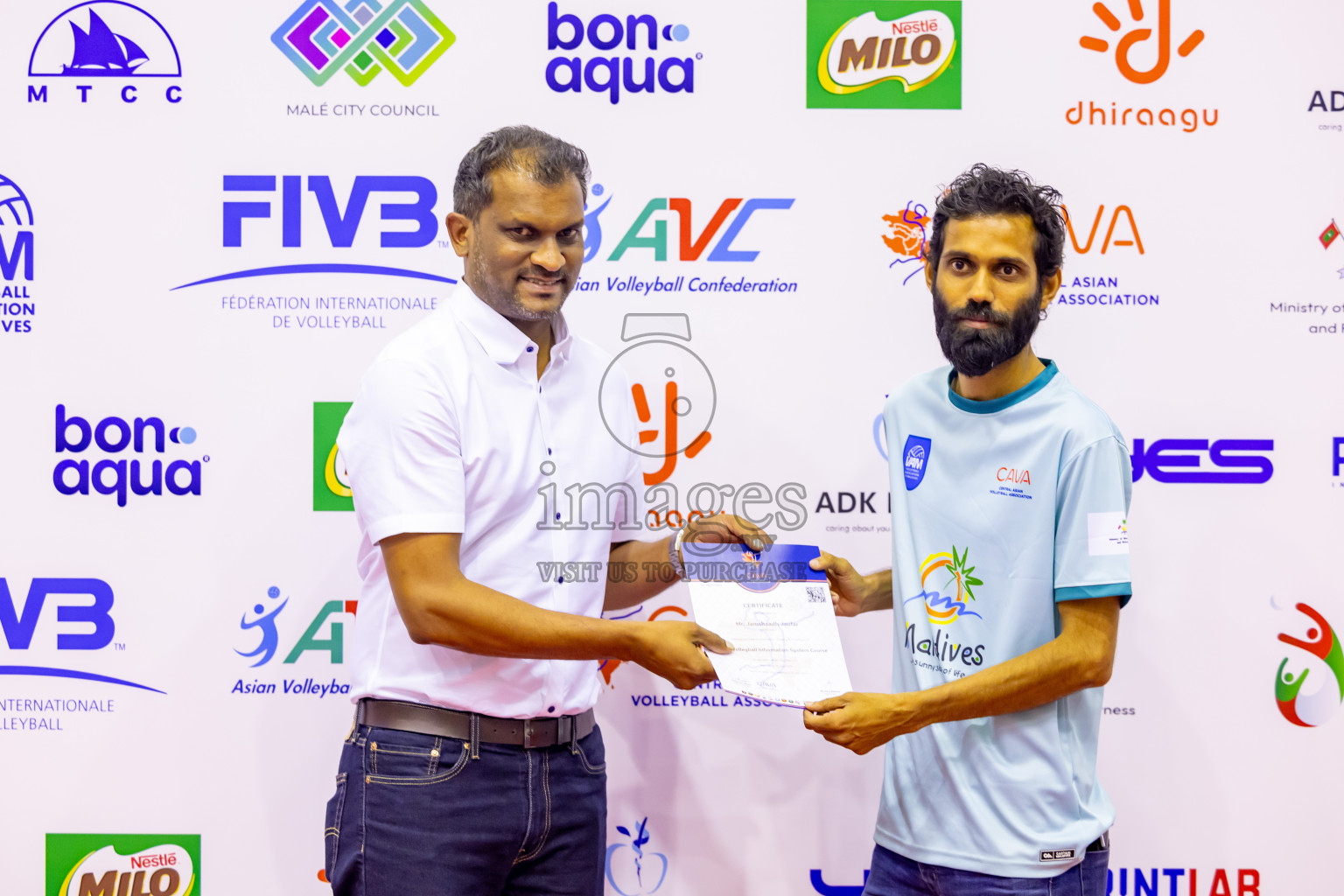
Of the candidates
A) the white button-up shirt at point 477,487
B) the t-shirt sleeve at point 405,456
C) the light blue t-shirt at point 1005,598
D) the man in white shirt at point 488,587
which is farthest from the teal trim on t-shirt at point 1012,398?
the t-shirt sleeve at point 405,456

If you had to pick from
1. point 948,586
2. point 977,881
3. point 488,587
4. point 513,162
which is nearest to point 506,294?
point 513,162

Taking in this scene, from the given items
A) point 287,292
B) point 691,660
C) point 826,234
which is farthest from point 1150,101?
point 287,292

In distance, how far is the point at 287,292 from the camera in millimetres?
2811

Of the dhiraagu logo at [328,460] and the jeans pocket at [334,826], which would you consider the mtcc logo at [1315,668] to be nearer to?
the jeans pocket at [334,826]

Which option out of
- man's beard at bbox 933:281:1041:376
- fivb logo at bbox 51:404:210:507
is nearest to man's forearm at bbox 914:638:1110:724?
man's beard at bbox 933:281:1041:376

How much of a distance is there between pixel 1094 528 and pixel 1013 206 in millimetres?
652

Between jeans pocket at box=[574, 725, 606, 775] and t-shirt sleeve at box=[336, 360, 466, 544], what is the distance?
57 cm

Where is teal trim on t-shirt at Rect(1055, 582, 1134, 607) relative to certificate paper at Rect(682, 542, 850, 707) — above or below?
above

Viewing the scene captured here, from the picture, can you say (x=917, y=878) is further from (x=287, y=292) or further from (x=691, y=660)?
(x=287, y=292)

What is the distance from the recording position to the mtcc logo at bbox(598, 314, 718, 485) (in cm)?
283

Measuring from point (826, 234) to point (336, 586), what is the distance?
1.65m

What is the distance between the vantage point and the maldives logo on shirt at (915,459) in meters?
2.12

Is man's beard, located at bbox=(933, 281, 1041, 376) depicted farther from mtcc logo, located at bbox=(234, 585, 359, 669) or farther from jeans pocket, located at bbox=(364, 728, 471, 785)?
mtcc logo, located at bbox=(234, 585, 359, 669)

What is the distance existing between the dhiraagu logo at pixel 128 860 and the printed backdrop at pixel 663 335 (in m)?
0.01
